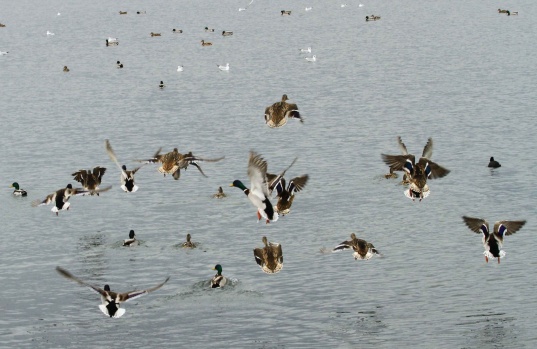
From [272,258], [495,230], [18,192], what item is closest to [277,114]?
[272,258]

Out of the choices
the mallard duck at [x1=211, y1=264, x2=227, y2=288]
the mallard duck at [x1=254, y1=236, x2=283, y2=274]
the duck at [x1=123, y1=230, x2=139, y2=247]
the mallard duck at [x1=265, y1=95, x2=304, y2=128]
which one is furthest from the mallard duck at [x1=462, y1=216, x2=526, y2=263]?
the duck at [x1=123, y1=230, x2=139, y2=247]

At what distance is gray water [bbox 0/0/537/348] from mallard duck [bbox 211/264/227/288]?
2.04 feet

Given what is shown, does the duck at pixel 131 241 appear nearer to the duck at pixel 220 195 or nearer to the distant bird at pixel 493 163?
the duck at pixel 220 195

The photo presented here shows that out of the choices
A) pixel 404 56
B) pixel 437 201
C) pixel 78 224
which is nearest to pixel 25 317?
pixel 78 224

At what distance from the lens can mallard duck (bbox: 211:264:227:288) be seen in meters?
67.7

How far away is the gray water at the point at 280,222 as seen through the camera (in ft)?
208

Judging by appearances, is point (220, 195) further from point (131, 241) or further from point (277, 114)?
point (277, 114)

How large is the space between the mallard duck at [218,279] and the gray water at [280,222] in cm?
62

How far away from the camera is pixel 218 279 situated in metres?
67.7

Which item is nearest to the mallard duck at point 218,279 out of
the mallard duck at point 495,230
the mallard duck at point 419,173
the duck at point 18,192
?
the mallard duck at point 495,230

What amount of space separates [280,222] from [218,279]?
16.0 m

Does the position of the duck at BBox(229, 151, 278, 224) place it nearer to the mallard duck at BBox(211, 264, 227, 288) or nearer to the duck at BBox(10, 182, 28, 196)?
the mallard duck at BBox(211, 264, 227, 288)

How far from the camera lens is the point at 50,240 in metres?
79.6

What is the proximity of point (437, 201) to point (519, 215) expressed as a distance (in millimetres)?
8346
